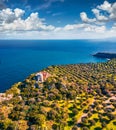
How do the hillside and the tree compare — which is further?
the hillside

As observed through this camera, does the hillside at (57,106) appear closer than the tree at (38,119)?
No

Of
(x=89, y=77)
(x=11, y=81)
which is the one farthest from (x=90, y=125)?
(x=11, y=81)

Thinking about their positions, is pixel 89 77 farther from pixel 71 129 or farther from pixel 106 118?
pixel 71 129

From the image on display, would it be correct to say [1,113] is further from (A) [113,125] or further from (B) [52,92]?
(A) [113,125]

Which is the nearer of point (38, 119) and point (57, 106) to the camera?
point (38, 119)

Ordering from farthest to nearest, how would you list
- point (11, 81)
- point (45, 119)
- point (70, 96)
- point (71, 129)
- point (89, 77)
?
point (11, 81), point (89, 77), point (70, 96), point (45, 119), point (71, 129)

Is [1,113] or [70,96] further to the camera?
[70,96]

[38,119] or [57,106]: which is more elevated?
[57,106]

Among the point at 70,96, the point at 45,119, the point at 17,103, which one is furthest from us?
the point at 70,96
